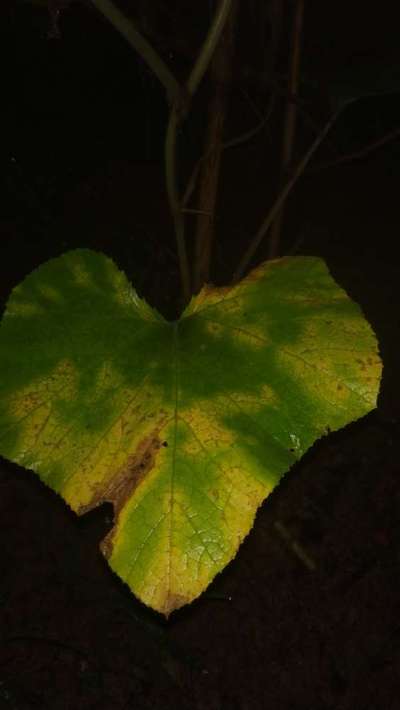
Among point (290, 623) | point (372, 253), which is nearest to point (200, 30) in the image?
point (372, 253)

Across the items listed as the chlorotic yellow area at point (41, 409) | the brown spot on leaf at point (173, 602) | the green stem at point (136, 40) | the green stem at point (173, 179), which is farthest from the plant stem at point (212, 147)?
the brown spot on leaf at point (173, 602)

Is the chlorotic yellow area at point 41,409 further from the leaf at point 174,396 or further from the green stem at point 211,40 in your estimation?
the green stem at point 211,40

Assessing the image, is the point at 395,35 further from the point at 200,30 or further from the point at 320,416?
the point at 320,416

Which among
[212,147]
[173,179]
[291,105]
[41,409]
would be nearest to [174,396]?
[41,409]

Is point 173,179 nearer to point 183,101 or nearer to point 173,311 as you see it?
point 183,101

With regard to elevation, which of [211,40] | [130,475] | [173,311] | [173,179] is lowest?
[173,311]

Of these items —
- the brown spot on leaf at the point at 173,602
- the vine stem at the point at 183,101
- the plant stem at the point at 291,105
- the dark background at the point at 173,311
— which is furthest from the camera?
the plant stem at the point at 291,105
